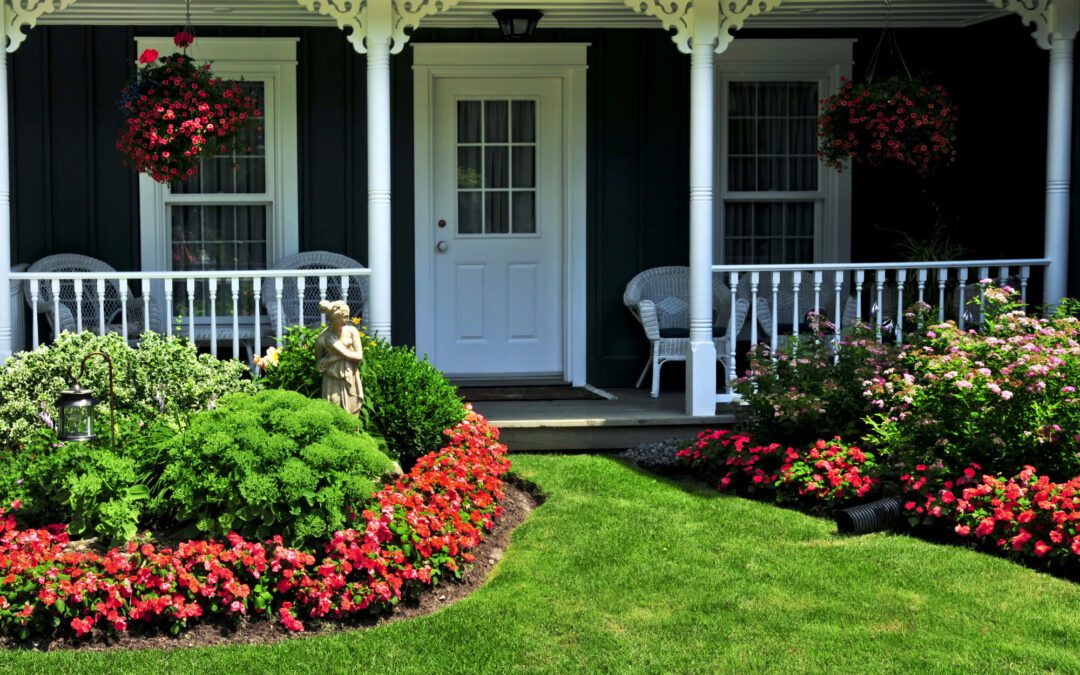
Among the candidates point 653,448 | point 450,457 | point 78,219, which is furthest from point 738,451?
point 78,219

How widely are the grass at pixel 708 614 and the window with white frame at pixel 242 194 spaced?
3.91 metres

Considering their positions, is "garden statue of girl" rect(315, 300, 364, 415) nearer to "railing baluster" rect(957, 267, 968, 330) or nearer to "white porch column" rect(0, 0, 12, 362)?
"white porch column" rect(0, 0, 12, 362)

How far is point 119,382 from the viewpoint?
6.63 metres

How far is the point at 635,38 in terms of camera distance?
968 cm

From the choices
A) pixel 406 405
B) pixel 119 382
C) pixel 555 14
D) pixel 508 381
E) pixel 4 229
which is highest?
pixel 555 14

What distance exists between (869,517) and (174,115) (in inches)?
171

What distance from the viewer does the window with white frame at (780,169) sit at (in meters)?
9.69

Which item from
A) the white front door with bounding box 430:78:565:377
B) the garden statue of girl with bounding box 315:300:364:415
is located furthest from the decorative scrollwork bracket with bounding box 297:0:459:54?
the garden statue of girl with bounding box 315:300:364:415

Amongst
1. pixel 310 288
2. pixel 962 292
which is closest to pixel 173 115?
pixel 310 288

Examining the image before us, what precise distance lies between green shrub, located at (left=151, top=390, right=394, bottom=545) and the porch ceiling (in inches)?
151

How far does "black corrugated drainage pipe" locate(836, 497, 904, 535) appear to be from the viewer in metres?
6.21

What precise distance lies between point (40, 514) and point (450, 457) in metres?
1.85

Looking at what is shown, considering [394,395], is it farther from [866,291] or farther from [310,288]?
[866,291]

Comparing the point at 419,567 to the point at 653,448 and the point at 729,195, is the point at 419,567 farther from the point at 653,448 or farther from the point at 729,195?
the point at 729,195
